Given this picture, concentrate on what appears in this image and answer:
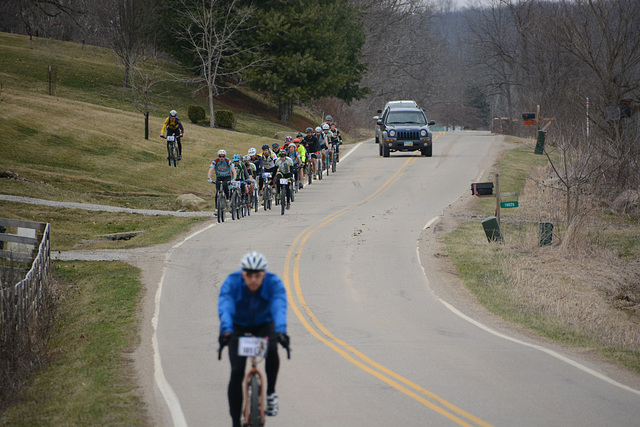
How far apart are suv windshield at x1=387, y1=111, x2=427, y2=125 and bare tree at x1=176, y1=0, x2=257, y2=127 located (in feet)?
46.5

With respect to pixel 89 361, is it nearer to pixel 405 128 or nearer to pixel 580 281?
pixel 580 281

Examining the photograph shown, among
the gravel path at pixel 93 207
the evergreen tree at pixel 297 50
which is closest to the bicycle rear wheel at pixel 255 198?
the gravel path at pixel 93 207

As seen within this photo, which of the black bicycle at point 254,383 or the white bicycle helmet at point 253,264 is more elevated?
the white bicycle helmet at point 253,264

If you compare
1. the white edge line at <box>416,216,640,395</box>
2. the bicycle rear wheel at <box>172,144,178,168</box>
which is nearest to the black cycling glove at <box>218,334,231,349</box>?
the white edge line at <box>416,216,640,395</box>

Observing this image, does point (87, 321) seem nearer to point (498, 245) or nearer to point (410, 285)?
point (410, 285)

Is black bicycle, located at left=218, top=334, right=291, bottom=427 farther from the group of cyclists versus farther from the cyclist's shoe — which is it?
the group of cyclists

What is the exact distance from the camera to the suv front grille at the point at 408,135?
39000mm

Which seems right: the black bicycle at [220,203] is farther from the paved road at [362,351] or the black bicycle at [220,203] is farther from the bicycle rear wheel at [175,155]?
the bicycle rear wheel at [175,155]

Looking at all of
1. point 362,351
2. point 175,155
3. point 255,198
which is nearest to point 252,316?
point 362,351

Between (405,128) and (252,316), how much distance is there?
32.2 m

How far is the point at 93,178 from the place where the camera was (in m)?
31.5

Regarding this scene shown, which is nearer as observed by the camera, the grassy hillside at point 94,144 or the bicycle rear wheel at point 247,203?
the bicycle rear wheel at point 247,203

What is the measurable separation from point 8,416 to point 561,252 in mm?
15811

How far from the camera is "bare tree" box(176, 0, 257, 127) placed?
1978 inches
